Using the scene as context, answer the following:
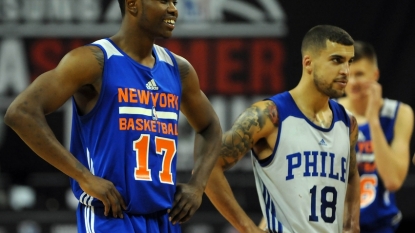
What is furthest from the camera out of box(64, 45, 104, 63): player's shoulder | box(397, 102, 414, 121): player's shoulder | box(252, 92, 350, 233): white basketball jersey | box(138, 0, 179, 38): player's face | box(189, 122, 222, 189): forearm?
box(397, 102, 414, 121): player's shoulder

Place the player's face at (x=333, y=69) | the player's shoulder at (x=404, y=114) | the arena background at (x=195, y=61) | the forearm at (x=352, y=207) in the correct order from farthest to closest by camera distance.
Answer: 1. the arena background at (x=195, y=61)
2. the player's shoulder at (x=404, y=114)
3. the forearm at (x=352, y=207)
4. the player's face at (x=333, y=69)

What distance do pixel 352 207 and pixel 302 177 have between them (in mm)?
521

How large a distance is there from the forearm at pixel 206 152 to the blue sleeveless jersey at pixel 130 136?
0.80ft

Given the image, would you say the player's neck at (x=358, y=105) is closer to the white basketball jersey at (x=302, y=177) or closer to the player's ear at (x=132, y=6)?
the white basketball jersey at (x=302, y=177)

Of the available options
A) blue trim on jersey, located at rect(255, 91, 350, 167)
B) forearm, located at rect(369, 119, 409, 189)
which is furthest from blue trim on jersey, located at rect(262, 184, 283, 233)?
forearm, located at rect(369, 119, 409, 189)

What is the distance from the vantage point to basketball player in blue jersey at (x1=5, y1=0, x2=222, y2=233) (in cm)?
350

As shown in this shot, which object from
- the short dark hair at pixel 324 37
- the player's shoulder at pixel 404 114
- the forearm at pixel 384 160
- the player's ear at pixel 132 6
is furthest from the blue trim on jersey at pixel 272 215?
the player's shoulder at pixel 404 114

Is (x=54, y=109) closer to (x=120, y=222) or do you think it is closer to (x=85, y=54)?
(x=85, y=54)

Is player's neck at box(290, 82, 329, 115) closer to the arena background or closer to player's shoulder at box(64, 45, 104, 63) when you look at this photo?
player's shoulder at box(64, 45, 104, 63)

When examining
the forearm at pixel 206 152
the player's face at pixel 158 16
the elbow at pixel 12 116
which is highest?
the player's face at pixel 158 16

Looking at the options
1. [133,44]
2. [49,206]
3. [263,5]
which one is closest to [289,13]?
[263,5]

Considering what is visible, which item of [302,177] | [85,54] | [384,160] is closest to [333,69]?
[302,177]

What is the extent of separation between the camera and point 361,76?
6.03 m

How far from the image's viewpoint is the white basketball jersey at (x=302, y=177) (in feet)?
14.5
